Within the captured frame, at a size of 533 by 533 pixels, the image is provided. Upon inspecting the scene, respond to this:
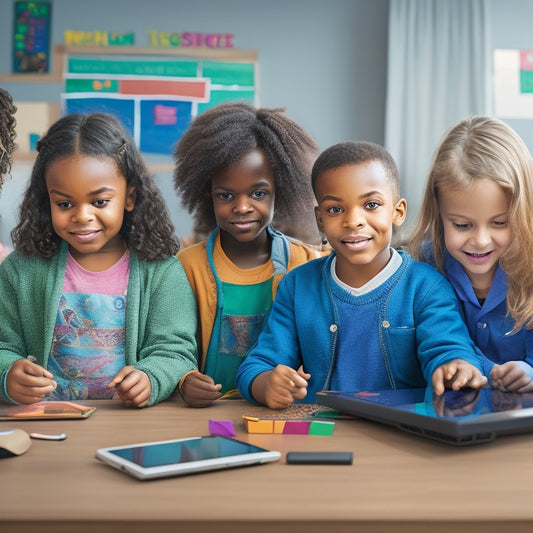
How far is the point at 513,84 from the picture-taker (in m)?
3.62

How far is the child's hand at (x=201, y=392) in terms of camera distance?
3.35ft

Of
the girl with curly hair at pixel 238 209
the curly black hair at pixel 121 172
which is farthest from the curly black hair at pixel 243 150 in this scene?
the curly black hair at pixel 121 172

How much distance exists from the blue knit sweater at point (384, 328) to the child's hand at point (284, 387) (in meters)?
0.09

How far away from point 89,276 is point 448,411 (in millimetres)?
753

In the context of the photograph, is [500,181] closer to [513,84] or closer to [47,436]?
[47,436]

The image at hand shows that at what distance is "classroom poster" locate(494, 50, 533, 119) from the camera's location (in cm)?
360

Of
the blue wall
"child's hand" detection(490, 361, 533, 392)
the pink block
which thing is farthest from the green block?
the blue wall

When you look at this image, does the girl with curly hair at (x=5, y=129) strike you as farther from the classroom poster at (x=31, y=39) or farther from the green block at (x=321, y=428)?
the classroom poster at (x=31, y=39)

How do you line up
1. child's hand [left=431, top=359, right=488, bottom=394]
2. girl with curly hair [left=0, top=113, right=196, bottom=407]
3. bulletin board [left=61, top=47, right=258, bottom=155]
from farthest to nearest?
bulletin board [left=61, top=47, right=258, bottom=155], girl with curly hair [left=0, top=113, right=196, bottom=407], child's hand [left=431, top=359, right=488, bottom=394]

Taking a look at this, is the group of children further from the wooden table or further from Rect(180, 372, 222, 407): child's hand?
the wooden table

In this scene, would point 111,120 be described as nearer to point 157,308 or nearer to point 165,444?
point 157,308

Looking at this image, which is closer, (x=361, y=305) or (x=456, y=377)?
(x=456, y=377)

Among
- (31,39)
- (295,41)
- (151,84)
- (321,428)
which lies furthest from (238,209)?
(31,39)

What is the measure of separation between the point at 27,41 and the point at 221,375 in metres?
2.84
